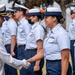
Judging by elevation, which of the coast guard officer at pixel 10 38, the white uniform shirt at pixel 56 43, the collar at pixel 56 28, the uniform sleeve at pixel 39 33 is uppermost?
the collar at pixel 56 28

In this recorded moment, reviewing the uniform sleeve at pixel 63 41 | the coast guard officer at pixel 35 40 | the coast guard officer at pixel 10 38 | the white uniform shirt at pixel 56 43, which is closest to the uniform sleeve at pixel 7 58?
the white uniform shirt at pixel 56 43

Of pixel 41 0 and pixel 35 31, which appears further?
pixel 41 0

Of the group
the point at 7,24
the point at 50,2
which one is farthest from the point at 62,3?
the point at 7,24

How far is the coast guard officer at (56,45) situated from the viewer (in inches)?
256

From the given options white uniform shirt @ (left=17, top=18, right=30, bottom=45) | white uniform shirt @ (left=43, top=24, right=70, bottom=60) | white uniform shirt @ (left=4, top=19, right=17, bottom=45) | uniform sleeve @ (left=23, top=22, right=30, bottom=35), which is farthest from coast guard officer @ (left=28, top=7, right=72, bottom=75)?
white uniform shirt @ (left=4, top=19, right=17, bottom=45)

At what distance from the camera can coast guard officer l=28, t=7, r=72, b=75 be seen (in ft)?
21.3

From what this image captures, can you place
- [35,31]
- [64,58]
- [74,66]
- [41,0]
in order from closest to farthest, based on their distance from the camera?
[64,58]
[35,31]
[74,66]
[41,0]

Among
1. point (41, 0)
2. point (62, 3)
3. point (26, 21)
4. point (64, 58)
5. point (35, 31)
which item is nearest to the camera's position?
point (64, 58)

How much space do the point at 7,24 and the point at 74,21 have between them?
65.7 inches

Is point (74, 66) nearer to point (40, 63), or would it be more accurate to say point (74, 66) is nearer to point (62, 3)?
point (40, 63)

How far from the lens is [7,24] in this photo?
11.1 meters

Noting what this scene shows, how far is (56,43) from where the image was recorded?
6648 mm

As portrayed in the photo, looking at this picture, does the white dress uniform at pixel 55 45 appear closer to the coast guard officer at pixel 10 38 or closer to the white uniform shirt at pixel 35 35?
the white uniform shirt at pixel 35 35

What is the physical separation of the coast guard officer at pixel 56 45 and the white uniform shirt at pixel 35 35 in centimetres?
141
